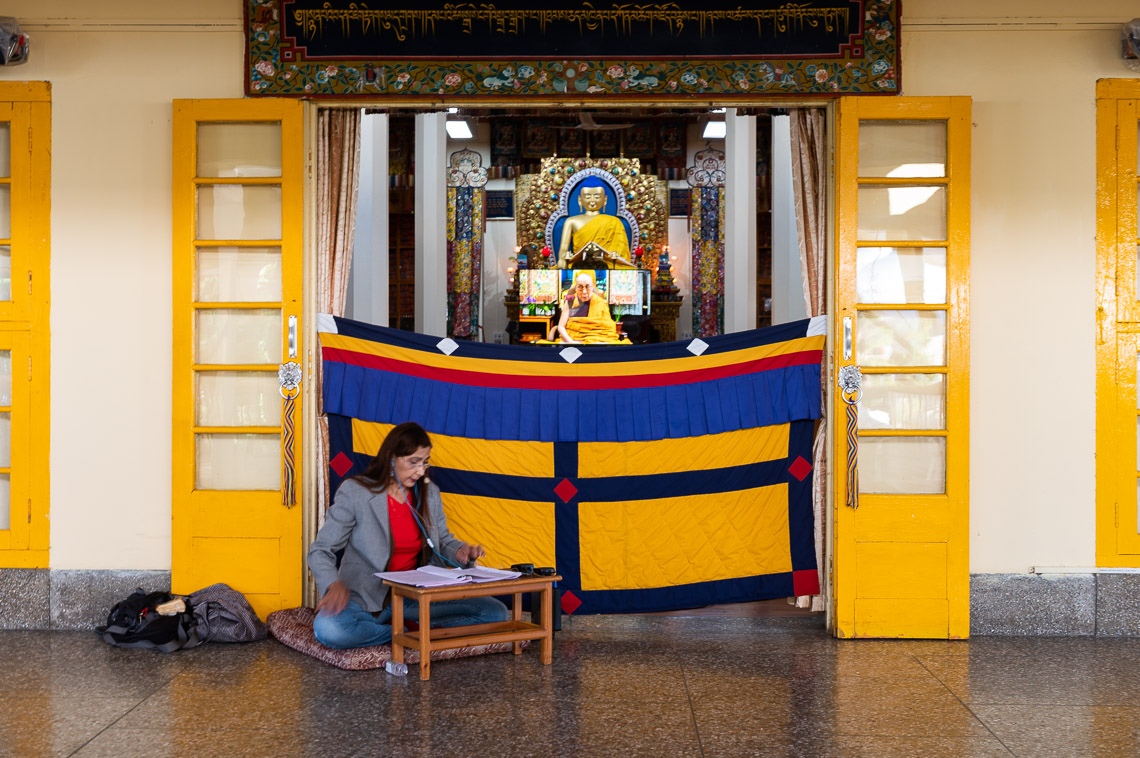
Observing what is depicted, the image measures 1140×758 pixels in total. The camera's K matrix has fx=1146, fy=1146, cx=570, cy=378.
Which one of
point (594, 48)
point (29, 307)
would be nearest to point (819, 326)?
point (594, 48)

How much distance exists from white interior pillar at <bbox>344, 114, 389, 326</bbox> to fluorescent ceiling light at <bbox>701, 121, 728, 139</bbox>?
4.77 m

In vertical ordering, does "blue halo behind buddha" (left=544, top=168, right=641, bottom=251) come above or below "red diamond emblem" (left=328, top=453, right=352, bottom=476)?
above

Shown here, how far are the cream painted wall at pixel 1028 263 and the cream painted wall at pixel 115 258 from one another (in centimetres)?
311

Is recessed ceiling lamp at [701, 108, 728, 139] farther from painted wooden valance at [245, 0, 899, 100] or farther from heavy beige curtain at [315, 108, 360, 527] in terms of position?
heavy beige curtain at [315, 108, 360, 527]

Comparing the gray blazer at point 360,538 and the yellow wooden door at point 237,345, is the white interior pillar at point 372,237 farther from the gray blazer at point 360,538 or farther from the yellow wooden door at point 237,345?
the gray blazer at point 360,538

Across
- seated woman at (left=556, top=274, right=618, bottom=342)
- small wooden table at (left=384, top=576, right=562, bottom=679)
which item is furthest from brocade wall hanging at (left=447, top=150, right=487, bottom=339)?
small wooden table at (left=384, top=576, right=562, bottom=679)

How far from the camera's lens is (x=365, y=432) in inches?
193

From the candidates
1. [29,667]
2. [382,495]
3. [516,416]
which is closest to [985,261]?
[516,416]

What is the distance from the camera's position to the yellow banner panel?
489cm

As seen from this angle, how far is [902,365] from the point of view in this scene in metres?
4.71

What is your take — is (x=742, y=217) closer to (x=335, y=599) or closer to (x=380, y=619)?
(x=380, y=619)

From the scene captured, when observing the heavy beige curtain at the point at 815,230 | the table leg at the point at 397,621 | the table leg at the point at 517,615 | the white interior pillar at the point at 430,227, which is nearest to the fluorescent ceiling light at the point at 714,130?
the white interior pillar at the point at 430,227

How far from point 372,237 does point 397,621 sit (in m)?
5.80

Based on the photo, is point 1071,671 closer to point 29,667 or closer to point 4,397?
point 29,667
